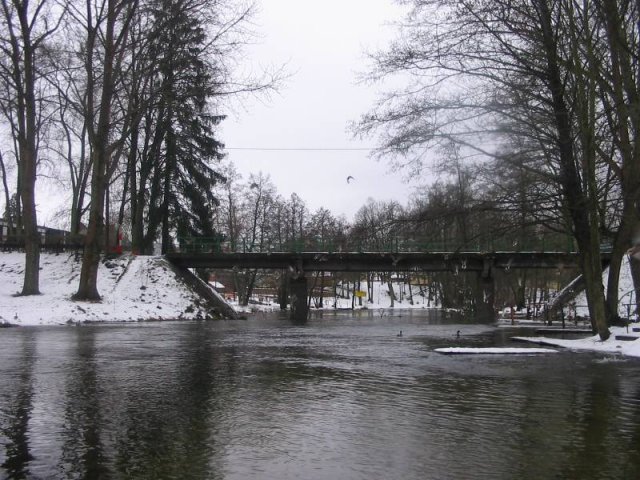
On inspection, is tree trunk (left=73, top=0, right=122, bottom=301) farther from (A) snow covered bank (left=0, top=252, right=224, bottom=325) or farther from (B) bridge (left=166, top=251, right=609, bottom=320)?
(B) bridge (left=166, top=251, right=609, bottom=320)

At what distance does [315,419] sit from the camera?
7430 millimetres

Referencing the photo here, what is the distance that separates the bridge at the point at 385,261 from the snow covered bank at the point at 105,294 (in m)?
4.68

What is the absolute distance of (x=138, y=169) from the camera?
48.5 meters

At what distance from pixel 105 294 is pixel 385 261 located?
66.6 ft

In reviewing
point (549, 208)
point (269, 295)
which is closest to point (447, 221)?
point (549, 208)

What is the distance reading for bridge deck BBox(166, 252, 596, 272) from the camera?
152 feet

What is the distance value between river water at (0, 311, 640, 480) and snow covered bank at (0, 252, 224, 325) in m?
18.3

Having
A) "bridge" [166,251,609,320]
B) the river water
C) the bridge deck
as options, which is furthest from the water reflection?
"bridge" [166,251,609,320]

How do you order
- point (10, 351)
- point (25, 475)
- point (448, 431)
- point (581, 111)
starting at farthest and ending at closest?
1. point (581, 111)
2. point (10, 351)
3. point (448, 431)
4. point (25, 475)

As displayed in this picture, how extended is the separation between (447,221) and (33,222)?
23.1 m

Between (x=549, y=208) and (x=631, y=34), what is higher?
(x=631, y=34)

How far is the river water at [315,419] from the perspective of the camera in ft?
17.7

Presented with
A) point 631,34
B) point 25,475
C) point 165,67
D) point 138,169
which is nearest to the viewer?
point 25,475

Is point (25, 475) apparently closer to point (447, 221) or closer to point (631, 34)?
point (447, 221)
